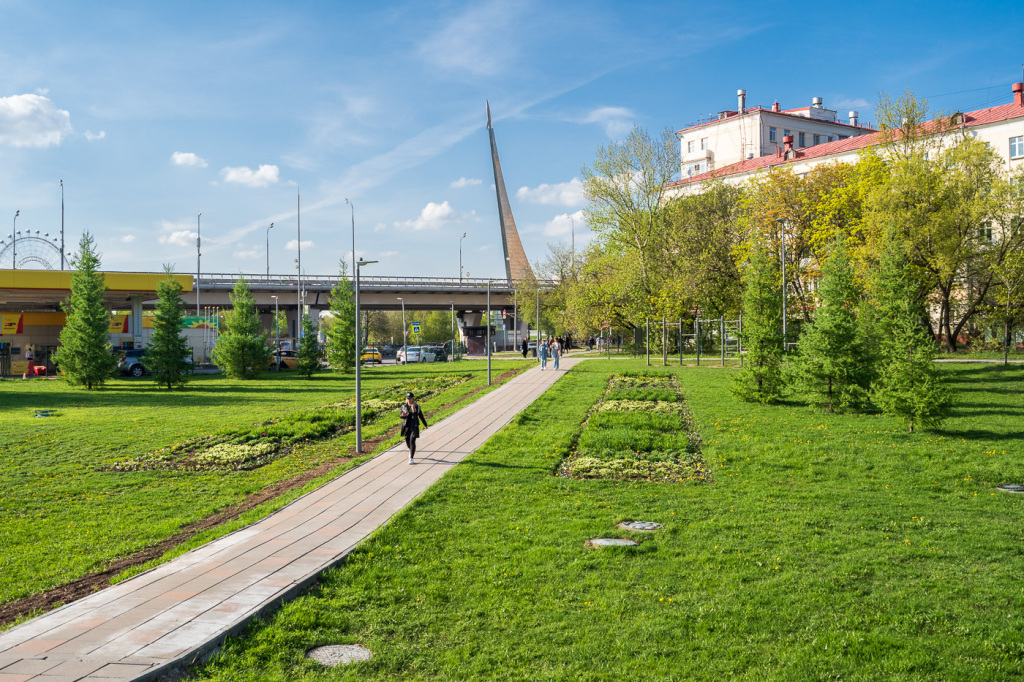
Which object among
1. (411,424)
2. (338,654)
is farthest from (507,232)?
(338,654)

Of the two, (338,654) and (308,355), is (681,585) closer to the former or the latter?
(338,654)

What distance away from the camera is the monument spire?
95088mm

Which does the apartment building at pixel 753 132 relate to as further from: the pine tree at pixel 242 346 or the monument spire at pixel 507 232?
the pine tree at pixel 242 346

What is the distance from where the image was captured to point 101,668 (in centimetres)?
594

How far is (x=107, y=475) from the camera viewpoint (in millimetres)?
14773

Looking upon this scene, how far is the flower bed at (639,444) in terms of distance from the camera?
583 inches

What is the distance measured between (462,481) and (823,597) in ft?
24.0

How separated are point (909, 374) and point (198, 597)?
18623mm

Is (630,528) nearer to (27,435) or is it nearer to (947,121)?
(27,435)

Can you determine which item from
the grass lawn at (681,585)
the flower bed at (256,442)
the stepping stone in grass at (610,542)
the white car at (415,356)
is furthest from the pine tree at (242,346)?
the stepping stone in grass at (610,542)

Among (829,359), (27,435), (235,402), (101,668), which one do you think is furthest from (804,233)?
(101,668)

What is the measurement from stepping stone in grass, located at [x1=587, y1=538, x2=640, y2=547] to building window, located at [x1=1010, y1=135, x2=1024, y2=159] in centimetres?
6011

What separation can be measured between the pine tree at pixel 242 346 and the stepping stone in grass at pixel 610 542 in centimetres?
3675

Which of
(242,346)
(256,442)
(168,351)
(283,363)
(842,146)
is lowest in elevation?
(256,442)
